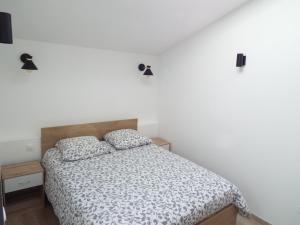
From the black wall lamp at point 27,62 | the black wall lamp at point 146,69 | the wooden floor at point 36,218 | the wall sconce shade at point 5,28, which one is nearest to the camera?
the wall sconce shade at point 5,28

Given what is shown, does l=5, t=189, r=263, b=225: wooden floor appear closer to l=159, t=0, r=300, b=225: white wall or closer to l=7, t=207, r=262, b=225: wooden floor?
l=7, t=207, r=262, b=225: wooden floor

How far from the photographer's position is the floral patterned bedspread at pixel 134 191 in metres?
1.45

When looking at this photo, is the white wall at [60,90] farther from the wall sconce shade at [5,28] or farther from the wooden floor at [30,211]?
the wall sconce shade at [5,28]

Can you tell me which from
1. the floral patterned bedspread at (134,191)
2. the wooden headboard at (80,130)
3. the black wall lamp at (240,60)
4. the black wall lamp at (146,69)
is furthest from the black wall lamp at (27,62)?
the black wall lamp at (240,60)

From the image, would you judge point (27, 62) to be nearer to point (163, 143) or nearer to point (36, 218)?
point (36, 218)

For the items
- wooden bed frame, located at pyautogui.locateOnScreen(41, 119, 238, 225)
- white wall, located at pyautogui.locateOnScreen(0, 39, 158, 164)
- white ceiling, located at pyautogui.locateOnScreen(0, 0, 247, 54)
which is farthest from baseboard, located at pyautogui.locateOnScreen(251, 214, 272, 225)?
white ceiling, located at pyautogui.locateOnScreen(0, 0, 247, 54)

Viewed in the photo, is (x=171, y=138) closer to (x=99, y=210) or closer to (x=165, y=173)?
(x=165, y=173)

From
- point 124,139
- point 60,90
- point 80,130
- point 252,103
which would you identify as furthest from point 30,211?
point 252,103

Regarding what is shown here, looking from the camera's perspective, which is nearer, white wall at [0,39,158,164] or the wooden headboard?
white wall at [0,39,158,164]

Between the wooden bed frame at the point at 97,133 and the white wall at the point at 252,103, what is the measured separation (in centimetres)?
59

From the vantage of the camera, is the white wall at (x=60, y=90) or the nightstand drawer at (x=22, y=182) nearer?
the nightstand drawer at (x=22, y=182)

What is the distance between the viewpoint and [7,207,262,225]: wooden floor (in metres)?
2.07

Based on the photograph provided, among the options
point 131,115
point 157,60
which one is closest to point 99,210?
point 131,115

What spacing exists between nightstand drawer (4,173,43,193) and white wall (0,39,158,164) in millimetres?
380
